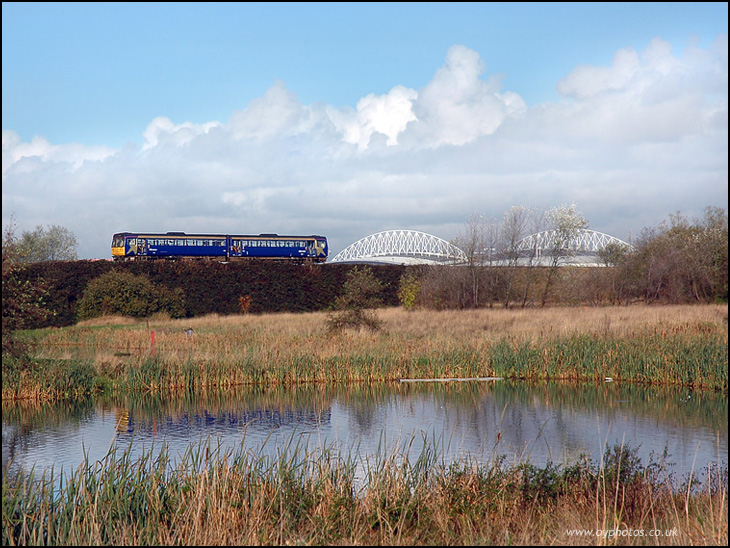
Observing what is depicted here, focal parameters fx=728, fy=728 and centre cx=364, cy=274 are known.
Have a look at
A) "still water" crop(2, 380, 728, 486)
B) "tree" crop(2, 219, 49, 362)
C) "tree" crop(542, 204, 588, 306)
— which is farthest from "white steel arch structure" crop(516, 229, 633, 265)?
"tree" crop(2, 219, 49, 362)

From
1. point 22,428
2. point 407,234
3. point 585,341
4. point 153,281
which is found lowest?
point 22,428

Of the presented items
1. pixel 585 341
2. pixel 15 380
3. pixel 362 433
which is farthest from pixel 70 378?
pixel 585 341

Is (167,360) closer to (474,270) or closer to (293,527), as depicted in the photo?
(293,527)

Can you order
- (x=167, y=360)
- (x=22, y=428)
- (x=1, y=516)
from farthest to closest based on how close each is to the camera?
(x=167, y=360)
(x=22, y=428)
(x=1, y=516)

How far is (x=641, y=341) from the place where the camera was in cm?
1589

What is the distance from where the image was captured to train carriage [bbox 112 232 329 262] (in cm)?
3903

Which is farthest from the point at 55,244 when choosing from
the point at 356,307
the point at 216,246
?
the point at 356,307

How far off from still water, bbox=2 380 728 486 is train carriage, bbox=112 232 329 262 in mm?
26248

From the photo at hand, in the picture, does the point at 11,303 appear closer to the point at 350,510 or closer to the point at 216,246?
the point at 350,510

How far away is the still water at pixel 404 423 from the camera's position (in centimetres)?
935

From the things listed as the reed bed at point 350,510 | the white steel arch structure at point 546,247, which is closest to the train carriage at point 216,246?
the white steel arch structure at point 546,247

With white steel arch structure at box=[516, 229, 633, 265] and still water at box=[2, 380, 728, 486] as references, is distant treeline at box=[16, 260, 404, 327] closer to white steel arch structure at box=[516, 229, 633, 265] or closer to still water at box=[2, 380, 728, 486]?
white steel arch structure at box=[516, 229, 633, 265]

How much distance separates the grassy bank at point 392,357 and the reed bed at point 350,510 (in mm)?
7827

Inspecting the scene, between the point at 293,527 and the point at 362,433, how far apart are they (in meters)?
4.80
